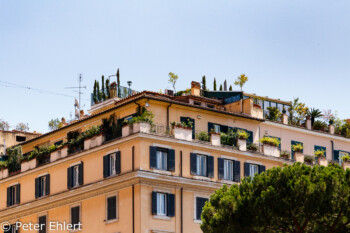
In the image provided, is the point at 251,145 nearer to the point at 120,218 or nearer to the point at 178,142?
the point at 178,142

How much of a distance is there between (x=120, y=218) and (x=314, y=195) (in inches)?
604

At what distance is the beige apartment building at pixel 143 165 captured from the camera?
6750 centimetres

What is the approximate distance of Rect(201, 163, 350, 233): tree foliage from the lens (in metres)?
58.3

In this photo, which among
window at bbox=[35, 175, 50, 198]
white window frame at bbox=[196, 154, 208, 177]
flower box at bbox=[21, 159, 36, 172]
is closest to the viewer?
white window frame at bbox=[196, 154, 208, 177]

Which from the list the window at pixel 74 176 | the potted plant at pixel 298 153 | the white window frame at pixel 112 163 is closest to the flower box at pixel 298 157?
the potted plant at pixel 298 153

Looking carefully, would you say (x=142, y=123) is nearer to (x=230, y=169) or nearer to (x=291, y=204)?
(x=230, y=169)

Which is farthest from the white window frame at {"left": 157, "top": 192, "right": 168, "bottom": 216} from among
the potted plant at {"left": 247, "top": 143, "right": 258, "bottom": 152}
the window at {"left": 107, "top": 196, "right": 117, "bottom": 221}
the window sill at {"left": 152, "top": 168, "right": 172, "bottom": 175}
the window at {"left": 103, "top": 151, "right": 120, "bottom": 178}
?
the potted plant at {"left": 247, "top": 143, "right": 258, "bottom": 152}

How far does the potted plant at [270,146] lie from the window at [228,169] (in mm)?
3546

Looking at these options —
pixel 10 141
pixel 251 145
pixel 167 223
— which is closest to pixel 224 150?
pixel 251 145

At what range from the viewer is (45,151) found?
77.4m

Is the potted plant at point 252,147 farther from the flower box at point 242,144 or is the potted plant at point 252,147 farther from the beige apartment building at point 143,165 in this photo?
the flower box at point 242,144

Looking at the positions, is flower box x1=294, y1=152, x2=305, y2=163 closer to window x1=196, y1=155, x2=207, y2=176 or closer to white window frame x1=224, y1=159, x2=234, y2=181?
white window frame x1=224, y1=159, x2=234, y2=181

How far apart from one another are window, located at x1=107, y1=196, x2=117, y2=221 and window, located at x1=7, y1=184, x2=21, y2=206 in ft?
41.9

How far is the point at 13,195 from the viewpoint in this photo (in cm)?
8000
